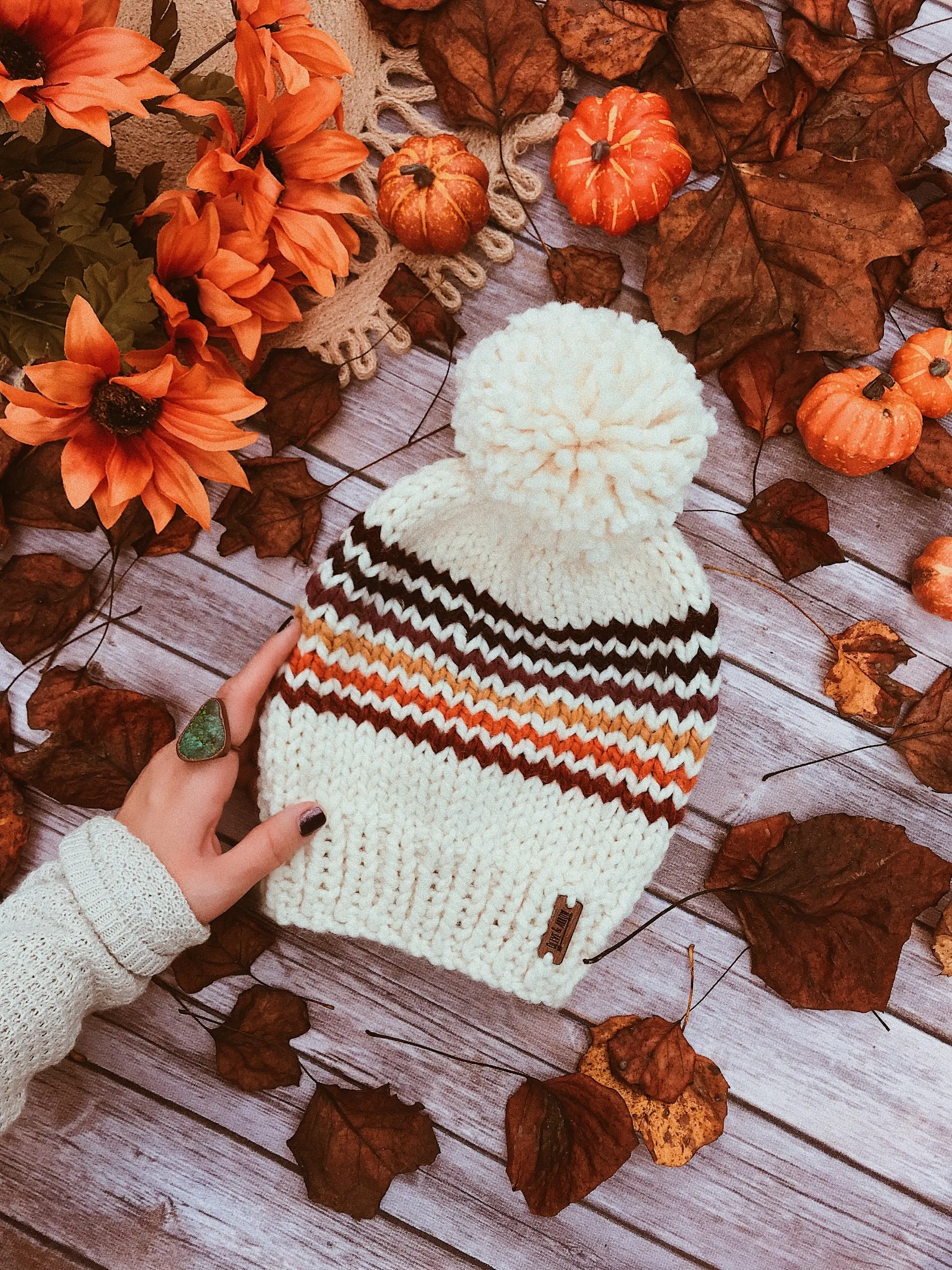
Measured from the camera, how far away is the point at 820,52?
3.18 feet

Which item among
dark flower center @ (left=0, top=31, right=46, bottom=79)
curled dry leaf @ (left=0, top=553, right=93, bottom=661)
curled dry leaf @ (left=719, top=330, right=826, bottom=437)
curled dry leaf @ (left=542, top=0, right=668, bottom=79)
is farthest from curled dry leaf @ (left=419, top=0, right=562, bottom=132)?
curled dry leaf @ (left=0, top=553, right=93, bottom=661)

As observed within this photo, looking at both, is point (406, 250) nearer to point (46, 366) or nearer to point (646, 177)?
point (646, 177)

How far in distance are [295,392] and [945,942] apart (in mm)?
996

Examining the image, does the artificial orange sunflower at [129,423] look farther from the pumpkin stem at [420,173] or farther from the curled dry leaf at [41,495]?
the pumpkin stem at [420,173]

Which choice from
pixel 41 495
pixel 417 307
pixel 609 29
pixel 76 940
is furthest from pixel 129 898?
pixel 609 29

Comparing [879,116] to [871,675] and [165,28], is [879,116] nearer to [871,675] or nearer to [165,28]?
[871,675]

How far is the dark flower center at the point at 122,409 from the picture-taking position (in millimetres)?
722

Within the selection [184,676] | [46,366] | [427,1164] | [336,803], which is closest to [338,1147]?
[427,1164]

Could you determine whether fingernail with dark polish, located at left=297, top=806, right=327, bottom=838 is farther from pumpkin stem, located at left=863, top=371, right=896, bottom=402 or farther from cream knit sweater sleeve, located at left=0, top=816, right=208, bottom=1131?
pumpkin stem, located at left=863, top=371, right=896, bottom=402

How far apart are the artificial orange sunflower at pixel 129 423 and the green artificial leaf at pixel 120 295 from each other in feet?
0.11

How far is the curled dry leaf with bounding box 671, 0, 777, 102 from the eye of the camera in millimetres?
955

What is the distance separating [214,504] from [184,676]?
207 millimetres

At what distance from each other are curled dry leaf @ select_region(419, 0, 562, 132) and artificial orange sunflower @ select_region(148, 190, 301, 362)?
1.14 ft

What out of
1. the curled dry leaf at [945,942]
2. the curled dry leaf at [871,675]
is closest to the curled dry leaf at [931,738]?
the curled dry leaf at [871,675]
